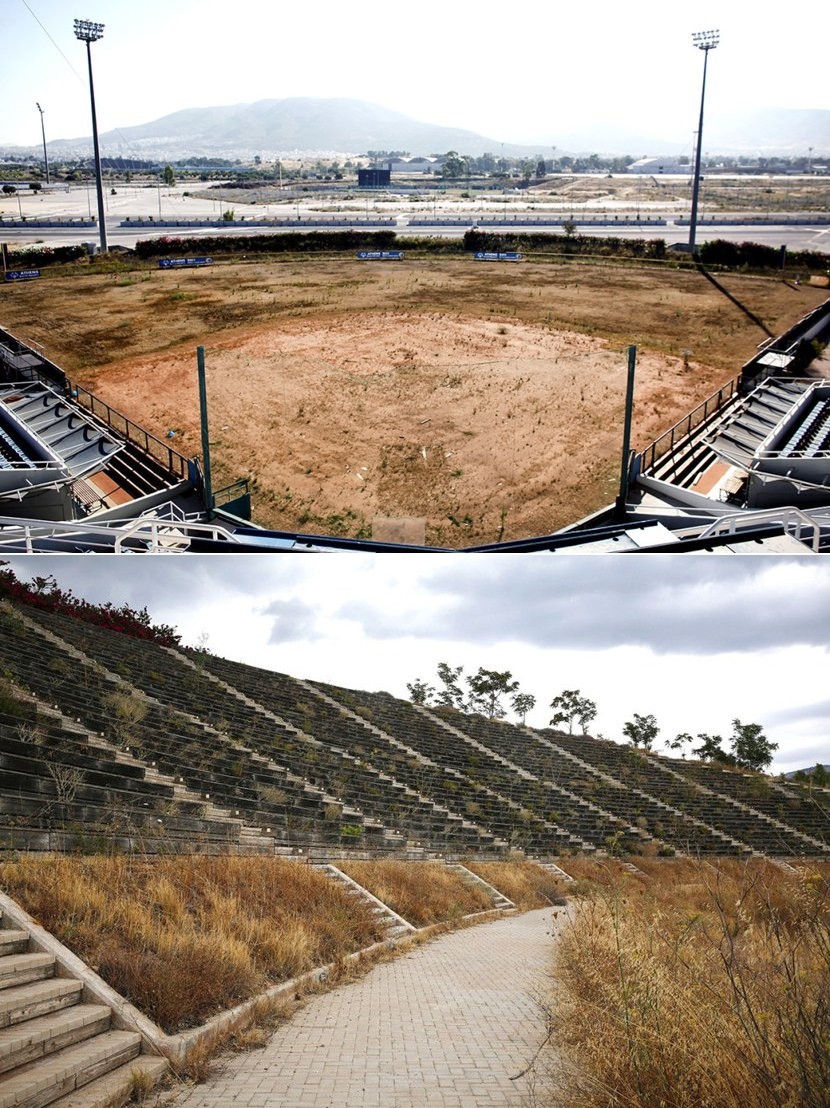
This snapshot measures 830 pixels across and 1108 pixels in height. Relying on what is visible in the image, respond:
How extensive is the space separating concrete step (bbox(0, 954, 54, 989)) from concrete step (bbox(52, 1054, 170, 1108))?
96cm

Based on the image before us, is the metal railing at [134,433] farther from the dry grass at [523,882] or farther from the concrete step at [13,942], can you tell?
the concrete step at [13,942]

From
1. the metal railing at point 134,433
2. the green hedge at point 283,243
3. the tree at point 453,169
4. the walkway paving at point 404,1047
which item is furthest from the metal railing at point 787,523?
the tree at point 453,169

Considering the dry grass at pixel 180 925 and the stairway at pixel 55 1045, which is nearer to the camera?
the stairway at pixel 55 1045

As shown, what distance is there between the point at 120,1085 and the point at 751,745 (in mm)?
11909

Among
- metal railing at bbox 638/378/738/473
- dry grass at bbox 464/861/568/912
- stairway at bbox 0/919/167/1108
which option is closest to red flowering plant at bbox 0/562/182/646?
stairway at bbox 0/919/167/1108

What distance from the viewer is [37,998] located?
237 inches

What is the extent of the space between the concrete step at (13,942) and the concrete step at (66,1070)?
37.7 inches

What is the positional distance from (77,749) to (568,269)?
54.4m

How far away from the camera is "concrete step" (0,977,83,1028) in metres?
5.80

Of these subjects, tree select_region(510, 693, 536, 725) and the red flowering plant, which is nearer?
the red flowering plant

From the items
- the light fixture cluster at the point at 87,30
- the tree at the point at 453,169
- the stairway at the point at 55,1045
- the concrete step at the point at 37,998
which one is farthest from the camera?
the tree at the point at 453,169

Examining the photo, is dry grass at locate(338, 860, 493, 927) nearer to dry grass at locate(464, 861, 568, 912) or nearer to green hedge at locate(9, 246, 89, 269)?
dry grass at locate(464, 861, 568, 912)

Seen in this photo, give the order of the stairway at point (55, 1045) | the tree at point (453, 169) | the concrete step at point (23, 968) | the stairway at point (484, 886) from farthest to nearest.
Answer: the tree at point (453, 169) → the stairway at point (484, 886) → the concrete step at point (23, 968) → the stairway at point (55, 1045)

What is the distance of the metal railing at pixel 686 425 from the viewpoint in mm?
24812
